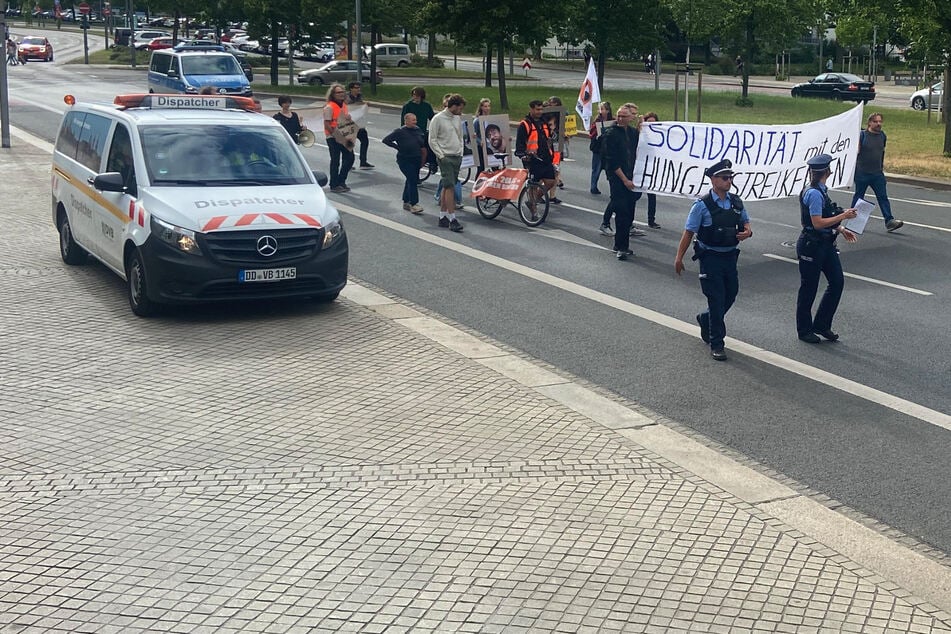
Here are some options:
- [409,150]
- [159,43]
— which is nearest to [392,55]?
[159,43]

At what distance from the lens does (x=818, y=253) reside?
11.2 meters

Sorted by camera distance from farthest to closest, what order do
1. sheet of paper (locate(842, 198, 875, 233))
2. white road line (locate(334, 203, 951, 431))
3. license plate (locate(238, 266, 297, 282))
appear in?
sheet of paper (locate(842, 198, 875, 233)) → license plate (locate(238, 266, 297, 282)) → white road line (locate(334, 203, 951, 431))

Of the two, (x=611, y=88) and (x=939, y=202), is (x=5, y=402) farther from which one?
(x=611, y=88)

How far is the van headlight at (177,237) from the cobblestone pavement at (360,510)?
1004mm

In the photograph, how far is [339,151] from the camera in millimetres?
22219

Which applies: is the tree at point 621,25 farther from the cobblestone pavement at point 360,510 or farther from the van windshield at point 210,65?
the cobblestone pavement at point 360,510

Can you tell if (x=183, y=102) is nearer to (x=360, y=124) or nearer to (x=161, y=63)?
(x=360, y=124)

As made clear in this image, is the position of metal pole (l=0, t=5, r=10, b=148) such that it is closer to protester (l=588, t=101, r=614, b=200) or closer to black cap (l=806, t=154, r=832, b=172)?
protester (l=588, t=101, r=614, b=200)

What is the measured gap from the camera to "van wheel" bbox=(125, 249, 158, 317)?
1149 centimetres

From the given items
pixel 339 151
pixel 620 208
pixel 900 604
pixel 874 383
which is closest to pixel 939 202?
pixel 620 208

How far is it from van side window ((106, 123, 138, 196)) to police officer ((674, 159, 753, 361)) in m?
5.44

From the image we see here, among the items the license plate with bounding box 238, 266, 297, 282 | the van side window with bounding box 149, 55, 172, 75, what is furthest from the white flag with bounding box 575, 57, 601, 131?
the van side window with bounding box 149, 55, 172, 75

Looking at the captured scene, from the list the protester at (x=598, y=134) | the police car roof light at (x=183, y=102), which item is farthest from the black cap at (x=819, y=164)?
the protester at (x=598, y=134)

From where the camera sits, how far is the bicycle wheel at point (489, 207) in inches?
744
